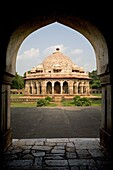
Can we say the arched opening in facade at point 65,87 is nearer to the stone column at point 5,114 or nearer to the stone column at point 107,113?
the stone column at point 107,113

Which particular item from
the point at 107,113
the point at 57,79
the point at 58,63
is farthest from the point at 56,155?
the point at 58,63

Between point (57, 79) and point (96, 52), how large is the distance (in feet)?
75.8

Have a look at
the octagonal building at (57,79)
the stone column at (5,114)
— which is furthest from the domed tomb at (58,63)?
the stone column at (5,114)

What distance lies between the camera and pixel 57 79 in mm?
28125

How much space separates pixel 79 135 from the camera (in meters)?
5.70

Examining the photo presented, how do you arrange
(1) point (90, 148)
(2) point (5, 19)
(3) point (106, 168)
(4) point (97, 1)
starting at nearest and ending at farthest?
(3) point (106, 168) < (4) point (97, 1) < (2) point (5, 19) < (1) point (90, 148)

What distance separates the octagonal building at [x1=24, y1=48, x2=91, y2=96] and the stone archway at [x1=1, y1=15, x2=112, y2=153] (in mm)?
21613

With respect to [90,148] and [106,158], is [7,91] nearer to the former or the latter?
[90,148]

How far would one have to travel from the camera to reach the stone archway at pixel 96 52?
4168mm

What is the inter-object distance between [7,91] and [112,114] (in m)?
2.47

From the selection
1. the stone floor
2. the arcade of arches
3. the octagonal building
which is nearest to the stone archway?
the arcade of arches

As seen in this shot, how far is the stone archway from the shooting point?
4.17 meters

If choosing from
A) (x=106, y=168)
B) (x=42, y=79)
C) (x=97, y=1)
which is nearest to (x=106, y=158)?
(x=106, y=168)

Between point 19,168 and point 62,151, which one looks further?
point 62,151
